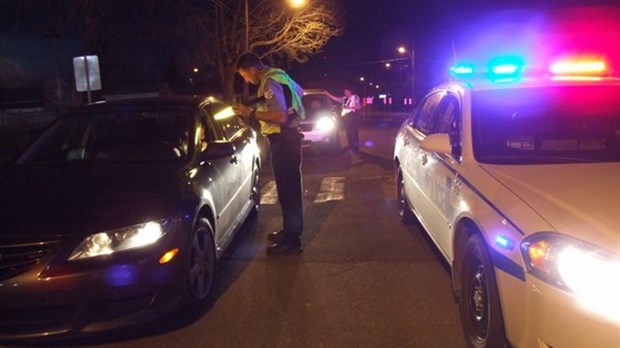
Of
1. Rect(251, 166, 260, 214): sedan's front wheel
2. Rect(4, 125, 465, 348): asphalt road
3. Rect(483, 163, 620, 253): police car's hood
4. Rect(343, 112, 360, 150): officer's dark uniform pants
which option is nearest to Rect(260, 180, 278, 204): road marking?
Rect(4, 125, 465, 348): asphalt road

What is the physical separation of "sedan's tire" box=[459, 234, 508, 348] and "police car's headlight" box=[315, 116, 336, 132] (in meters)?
10.4

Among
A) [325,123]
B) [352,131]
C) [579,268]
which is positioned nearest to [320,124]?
[325,123]

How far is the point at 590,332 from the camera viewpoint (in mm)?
2420

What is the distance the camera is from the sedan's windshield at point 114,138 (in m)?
4.83

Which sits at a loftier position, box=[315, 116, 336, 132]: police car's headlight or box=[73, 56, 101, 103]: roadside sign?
box=[73, 56, 101, 103]: roadside sign

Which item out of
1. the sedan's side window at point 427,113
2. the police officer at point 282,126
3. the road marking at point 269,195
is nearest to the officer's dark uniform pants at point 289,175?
the police officer at point 282,126

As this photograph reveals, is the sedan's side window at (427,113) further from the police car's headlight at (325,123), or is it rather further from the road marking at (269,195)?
the police car's headlight at (325,123)

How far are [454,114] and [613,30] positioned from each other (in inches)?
132

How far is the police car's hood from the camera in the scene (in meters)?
2.61

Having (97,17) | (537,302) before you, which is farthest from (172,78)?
(537,302)

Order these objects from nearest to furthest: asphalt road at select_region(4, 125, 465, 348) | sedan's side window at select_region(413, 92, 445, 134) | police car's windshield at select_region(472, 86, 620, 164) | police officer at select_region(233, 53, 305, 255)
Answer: asphalt road at select_region(4, 125, 465, 348) → police car's windshield at select_region(472, 86, 620, 164) → police officer at select_region(233, 53, 305, 255) → sedan's side window at select_region(413, 92, 445, 134)

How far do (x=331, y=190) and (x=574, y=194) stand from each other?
20.8ft

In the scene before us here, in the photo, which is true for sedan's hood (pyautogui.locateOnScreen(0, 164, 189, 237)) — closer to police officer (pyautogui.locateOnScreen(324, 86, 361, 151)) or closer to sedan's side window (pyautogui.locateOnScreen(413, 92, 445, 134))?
sedan's side window (pyautogui.locateOnScreen(413, 92, 445, 134))

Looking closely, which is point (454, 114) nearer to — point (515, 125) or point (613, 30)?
point (515, 125)
